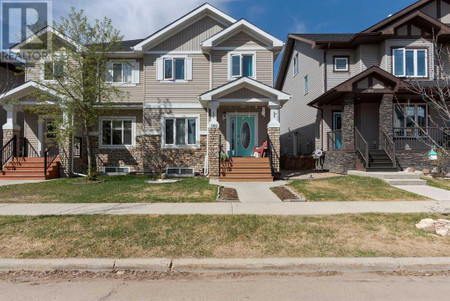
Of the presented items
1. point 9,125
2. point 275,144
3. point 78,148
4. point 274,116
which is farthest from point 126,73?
point 275,144

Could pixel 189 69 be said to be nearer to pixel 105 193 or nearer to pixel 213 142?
pixel 213 142

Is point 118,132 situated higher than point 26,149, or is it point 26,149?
point 118,132

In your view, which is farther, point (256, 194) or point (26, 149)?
point (26, 149)

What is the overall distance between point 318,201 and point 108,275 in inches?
233

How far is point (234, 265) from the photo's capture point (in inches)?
153

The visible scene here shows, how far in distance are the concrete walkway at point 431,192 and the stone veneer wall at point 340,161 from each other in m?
3.33

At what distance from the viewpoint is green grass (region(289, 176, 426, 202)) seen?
8016 millimetres

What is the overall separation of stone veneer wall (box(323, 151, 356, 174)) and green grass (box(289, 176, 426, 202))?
8.55 feet

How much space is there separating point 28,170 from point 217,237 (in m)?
12.4

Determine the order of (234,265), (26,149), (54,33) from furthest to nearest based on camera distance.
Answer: (26,149), (54,33), (234,265)

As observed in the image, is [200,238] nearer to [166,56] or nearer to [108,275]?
[108,275]

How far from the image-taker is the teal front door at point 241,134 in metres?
14.4

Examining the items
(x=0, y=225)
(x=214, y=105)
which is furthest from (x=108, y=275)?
(x=214, y=105)

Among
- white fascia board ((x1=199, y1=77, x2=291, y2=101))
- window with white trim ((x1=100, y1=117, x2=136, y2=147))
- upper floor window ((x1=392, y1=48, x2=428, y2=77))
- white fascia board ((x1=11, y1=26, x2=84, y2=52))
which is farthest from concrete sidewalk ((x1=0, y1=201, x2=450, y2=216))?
upper floor window ((x1=392, y1=48, x2=428, y2=77))
